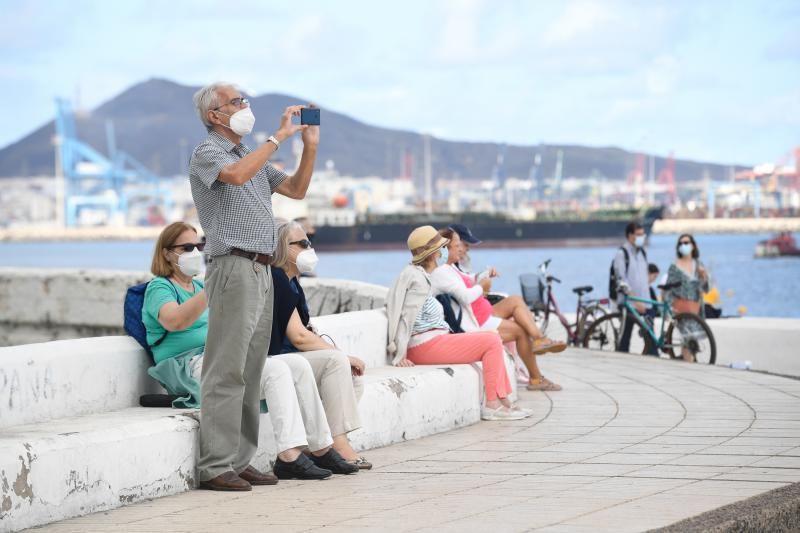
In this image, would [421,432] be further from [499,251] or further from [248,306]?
[499,251]

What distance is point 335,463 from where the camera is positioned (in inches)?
219

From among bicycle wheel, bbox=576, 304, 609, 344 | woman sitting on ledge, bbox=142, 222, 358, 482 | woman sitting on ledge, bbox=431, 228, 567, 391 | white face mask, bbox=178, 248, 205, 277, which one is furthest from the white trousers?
bicycle wheel, bbox=576, 304, 609, 344

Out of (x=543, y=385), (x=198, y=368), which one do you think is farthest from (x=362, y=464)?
(x=543, y=385)

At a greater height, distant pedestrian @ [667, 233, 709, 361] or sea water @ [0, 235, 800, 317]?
distant pedestrian @ [667, 233, 709, 361]

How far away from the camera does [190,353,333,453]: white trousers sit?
A: 546 cm

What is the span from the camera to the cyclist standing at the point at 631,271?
37.4 ft

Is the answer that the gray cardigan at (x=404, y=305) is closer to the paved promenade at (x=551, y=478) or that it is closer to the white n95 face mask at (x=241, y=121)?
the paved promenade at (x=551, y=478)

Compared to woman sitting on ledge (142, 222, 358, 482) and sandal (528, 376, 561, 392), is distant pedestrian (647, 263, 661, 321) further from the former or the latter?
woman sitting on ledge (142, 222, 358, 482)

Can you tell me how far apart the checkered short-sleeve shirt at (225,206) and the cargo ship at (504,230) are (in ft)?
310

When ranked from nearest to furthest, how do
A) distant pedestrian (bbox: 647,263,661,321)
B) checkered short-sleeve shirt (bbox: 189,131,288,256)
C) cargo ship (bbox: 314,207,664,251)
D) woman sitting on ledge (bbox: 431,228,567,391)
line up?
checkered short-sleeve shirt (bbox: 189,131,288,256) → woman sitting on ledge (bbox: 431,228,567,391) → distant pedestrian (bbox: 647,263,661,321) → cargo ship (bbox: 314,207,664,251)

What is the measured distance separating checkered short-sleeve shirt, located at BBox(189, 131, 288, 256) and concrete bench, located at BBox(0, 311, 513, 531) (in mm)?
705

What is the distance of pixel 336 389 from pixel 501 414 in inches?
66.3

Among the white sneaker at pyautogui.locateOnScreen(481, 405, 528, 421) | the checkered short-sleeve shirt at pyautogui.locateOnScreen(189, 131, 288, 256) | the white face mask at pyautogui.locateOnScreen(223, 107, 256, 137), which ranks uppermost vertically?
the white face mask at pyautogui.locateOnScreen(223, 107, 256, 137)

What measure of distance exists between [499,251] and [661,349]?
107 m
